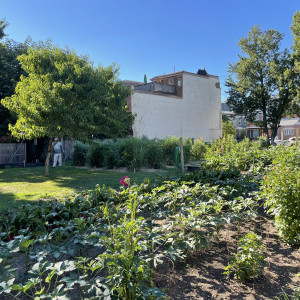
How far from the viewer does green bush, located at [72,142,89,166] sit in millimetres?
14711

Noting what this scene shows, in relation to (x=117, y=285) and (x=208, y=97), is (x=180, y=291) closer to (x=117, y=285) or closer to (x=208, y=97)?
(x=117, y=285)

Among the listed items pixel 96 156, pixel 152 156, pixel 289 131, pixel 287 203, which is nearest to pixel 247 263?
pixel 287 203

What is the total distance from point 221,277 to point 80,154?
13.2m

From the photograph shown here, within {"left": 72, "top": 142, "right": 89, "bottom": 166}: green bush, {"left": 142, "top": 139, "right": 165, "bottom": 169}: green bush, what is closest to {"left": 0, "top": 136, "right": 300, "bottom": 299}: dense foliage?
{"left": 142, "top": 139, "right": 165, "bottom": 169}: green bush

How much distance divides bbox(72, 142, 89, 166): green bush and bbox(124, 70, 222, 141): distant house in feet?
31.5

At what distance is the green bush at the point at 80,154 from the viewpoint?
14.7m

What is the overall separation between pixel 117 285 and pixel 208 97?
31490mm

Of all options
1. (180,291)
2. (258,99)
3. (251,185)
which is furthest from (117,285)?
(258,99)

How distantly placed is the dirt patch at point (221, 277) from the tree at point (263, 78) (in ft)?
92.4

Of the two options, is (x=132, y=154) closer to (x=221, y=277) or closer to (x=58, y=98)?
(x=58, y=98)

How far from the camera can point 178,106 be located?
28.4 metres

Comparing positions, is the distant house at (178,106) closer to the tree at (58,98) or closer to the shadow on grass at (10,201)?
the tree at (58,98)

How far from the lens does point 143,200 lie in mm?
3432

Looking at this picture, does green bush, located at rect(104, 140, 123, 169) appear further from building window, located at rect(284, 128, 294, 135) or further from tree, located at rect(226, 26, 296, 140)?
building window, located at rect(284, 128, 294, 135)
